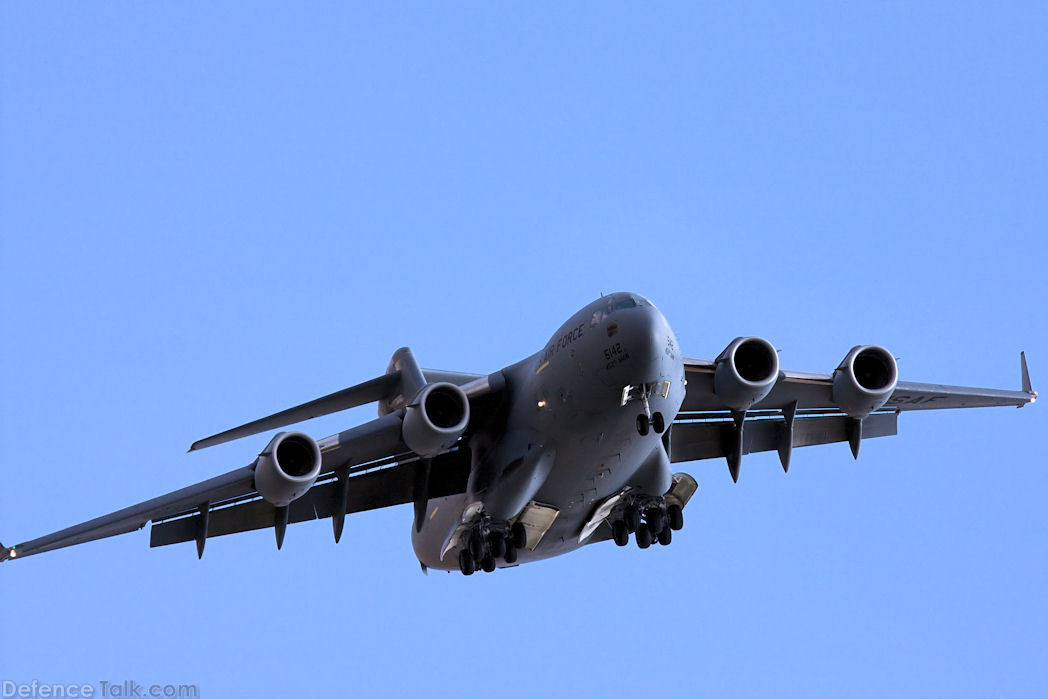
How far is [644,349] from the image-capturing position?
17984mm

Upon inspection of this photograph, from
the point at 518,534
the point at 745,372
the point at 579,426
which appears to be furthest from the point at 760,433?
the point at 579,426

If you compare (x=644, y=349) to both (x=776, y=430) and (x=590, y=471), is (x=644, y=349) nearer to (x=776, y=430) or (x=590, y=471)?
(x=590, y=471)

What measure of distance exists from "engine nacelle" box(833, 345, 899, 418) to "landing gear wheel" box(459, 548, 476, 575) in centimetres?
595

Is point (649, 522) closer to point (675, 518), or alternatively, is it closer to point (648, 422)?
point (675, 518)

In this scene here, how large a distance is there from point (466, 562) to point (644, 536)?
2.74 m

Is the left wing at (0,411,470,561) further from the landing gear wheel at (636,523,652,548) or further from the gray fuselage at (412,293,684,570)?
the landing gear wheel at (636,523,652,548)

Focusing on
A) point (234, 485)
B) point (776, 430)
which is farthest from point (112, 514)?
point (776, 430)

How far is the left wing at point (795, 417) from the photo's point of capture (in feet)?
71.2

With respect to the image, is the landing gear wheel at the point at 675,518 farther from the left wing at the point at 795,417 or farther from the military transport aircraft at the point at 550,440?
the left wing at the point at 795,417

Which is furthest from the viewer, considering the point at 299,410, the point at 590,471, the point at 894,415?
the point at 894,415

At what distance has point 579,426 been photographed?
19.2m

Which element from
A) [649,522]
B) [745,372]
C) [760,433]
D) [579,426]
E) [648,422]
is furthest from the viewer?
[760,433]

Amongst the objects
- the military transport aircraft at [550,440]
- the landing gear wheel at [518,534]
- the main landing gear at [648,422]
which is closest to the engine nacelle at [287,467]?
the military transport aircraft at [550,440]

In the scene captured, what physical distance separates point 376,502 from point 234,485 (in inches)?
117
